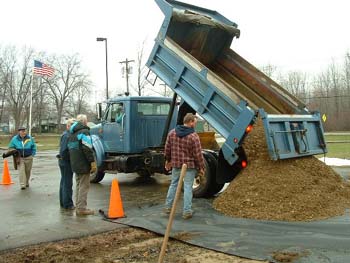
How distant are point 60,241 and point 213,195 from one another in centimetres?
406

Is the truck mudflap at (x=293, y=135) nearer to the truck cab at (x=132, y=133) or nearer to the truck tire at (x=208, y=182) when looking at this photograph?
the truck tire at (x=208, y=182)

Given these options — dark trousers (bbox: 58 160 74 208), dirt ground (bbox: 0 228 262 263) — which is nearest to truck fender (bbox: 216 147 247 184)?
dirt ground (bbox: 0 228 262 263)

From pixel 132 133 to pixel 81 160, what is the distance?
3.65m

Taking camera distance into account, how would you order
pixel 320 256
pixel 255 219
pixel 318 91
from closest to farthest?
1. pixel 320 256
2. pixel 255 219
3. pixel 318 91

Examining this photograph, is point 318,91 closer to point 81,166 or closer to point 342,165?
point 342,165

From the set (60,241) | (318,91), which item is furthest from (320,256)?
(318,91)

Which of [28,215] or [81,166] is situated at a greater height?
[81,166]

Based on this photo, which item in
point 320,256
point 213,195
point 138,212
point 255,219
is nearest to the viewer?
point 320,256

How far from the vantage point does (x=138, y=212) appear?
805 centimetres

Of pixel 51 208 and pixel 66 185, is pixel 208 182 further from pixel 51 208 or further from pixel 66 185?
pixel 51 208

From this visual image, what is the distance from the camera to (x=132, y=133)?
465 inches

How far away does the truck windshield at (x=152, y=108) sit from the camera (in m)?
12.0

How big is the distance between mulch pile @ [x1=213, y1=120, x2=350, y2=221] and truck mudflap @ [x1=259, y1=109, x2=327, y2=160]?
0.59 ft

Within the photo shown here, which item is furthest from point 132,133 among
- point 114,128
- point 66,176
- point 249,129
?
point 249,129
